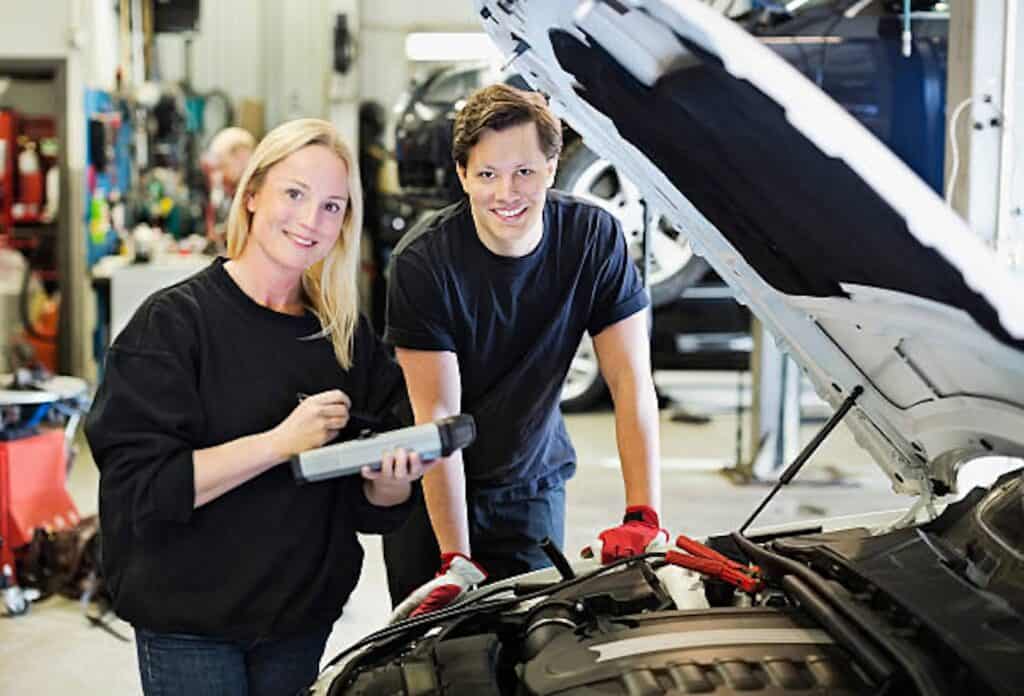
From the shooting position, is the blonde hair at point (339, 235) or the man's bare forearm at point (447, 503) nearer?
the blonde hair at point (339, 235)

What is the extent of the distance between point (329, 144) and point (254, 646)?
0.73 metres

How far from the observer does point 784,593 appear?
165 cm

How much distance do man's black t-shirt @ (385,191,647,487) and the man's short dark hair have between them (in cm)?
21

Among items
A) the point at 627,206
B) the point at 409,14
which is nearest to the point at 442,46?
the point at 409,14

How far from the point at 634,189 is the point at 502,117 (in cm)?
254

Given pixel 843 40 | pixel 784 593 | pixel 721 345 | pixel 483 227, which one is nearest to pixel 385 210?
→ pixel 721 345

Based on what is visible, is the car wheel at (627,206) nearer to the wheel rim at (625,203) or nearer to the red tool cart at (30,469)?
the wheel rim at (625,203)

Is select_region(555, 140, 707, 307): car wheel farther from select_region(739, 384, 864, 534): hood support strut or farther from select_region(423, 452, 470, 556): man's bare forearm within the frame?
select_region(739, 384, 864, 534): hood support strut

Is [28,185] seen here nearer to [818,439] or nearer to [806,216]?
[818,439]

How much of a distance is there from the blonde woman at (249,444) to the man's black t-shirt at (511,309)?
0.42 meters

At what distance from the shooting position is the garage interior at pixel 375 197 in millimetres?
4277

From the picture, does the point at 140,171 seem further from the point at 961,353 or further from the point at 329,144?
the point at 961,353

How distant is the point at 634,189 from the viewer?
4.72 metres

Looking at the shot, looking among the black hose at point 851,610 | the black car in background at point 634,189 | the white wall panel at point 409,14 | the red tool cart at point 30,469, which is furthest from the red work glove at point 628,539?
the white wall panel at point 409,14
